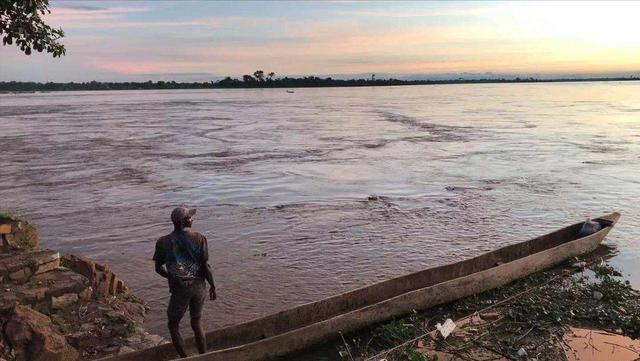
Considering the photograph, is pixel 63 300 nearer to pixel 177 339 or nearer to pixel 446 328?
pixel 177 339

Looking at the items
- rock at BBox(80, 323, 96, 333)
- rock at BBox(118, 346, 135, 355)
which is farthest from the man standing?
rock at BBox(80, 323, 96, 333)

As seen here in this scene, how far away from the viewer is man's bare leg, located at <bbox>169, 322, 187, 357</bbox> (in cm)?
572

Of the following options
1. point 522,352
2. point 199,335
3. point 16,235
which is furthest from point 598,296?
point 16,235

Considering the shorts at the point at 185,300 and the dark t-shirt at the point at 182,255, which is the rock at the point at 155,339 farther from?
the dark t-shirt at the point at 182,255

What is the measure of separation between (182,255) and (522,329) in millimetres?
4584

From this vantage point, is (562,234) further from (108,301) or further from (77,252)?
(77,252)

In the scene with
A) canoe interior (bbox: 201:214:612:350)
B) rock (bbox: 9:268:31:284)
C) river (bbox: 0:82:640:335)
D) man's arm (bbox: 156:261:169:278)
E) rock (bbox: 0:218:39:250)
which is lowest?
river (bbox: 0:82:640:335)

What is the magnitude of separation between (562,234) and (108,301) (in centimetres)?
841

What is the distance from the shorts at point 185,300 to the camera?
5637 mm

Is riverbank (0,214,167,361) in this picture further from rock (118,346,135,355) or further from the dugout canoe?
the dugout canoe

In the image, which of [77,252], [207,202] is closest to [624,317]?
[77,252]

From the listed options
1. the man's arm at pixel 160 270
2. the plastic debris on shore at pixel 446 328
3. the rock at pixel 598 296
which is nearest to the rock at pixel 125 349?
the man's arm at pixel 160 270

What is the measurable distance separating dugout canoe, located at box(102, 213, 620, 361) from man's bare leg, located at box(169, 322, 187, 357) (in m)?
0.18

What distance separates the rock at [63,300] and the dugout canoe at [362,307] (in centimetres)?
190
